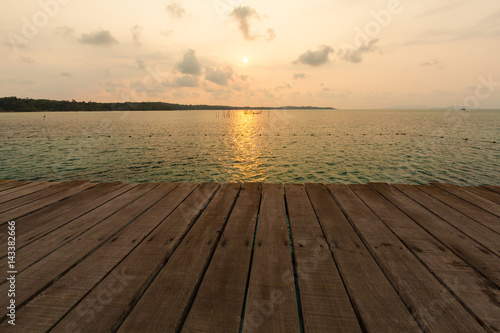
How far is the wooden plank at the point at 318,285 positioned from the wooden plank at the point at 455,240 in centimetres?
143

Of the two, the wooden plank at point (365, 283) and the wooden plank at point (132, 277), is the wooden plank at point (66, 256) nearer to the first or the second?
the wooden plank at point (132, 277)

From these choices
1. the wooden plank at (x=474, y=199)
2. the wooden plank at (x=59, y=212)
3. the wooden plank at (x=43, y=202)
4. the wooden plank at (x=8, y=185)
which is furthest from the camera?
the wooden plank at (x=8, y=185)

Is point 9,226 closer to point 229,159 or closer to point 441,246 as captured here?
point 441,246

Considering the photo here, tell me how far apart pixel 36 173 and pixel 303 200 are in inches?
854

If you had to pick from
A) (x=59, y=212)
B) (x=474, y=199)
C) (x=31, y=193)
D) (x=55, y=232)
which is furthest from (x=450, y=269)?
(x=31, y=193)

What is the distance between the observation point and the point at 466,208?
12.7ft

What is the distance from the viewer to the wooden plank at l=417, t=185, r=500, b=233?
11.0 feet

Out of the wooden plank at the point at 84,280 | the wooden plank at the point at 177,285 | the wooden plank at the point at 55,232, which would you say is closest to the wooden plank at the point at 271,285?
the wooden plank at the point at 177,285

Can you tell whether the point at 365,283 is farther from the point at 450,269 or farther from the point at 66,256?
the point at 66,256

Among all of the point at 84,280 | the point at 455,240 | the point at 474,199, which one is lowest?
the point at 84,280

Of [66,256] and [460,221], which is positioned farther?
[460,221]

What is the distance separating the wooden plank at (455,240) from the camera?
231 centimetres

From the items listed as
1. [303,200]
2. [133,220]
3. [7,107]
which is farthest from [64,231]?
[7,107]

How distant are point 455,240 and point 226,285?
9.89 ft
